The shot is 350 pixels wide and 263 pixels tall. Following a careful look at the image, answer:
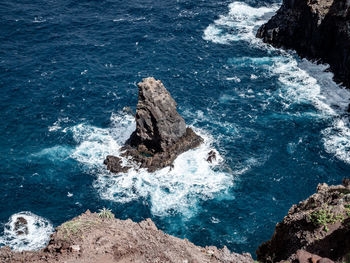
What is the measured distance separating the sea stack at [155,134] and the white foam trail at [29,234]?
14239 millimetres

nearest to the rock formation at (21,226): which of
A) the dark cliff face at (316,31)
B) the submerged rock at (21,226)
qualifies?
the submerged rock at (21,226)

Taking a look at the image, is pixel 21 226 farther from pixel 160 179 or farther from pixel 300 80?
pixel 300 80

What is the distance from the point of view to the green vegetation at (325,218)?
2423 cm

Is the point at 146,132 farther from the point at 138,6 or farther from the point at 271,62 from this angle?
the point at 138,6

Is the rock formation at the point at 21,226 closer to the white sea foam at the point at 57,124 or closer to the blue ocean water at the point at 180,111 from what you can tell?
the blue ocean water at the point at 180,111

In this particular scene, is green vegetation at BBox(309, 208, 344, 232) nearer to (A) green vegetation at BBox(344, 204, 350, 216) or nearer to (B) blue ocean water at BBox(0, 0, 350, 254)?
(A) green vegetation at BBox(344, 204, 350, 216)

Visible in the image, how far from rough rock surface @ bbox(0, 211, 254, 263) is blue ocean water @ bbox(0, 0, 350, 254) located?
93.2 feet

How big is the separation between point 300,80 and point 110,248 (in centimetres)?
6823

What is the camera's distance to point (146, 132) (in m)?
65.8

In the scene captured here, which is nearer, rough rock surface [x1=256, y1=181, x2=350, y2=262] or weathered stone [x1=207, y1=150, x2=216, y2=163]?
rough rock surface [x1=256, y1=181, x2=350, y2=262]

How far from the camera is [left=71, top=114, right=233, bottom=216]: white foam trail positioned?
59.2m

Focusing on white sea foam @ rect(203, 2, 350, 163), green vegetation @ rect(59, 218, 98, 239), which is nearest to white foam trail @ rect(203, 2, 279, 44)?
white sea foam @ rect(203, 2, 350, 163)

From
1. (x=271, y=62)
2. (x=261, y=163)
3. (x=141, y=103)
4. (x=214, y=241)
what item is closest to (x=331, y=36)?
(x=271, y=62)

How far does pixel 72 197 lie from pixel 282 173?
33.2 metres
